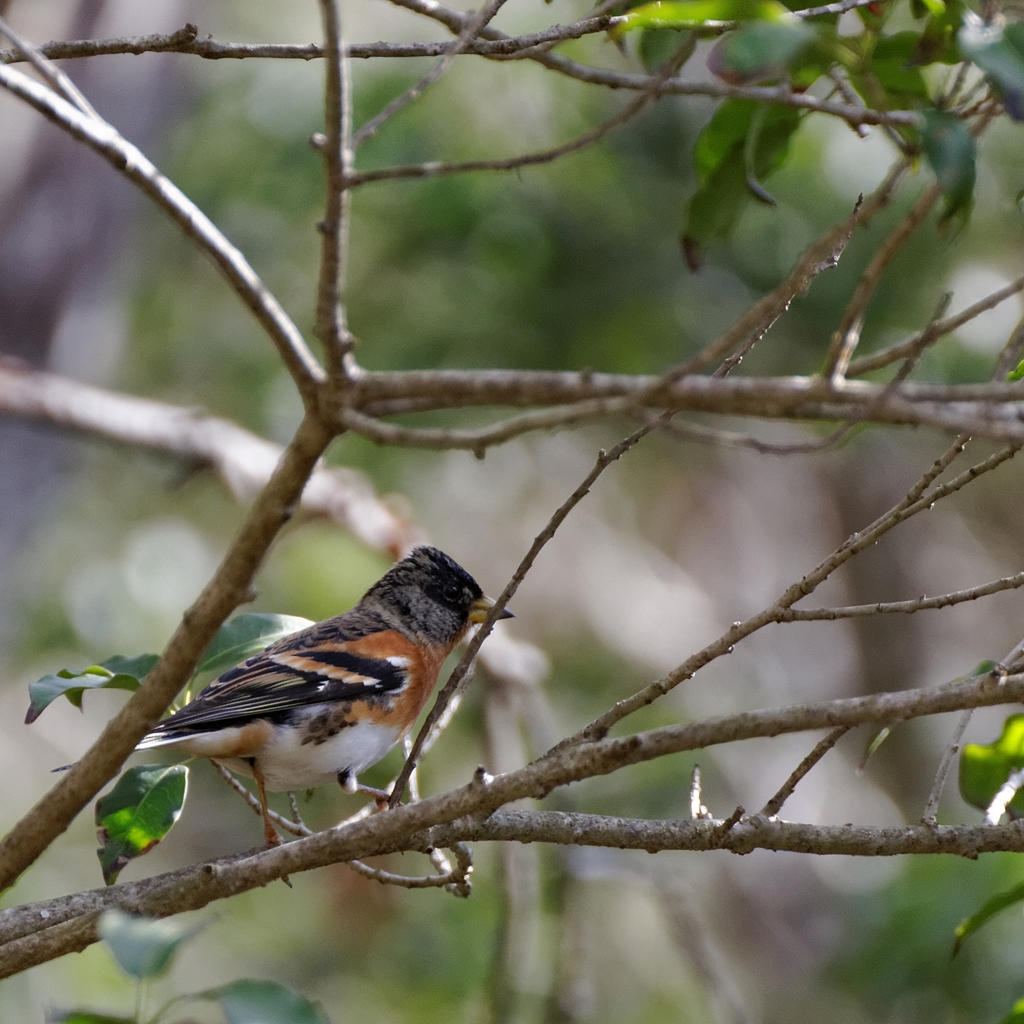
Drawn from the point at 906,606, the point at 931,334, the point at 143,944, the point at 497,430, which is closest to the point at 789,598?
the point at 906,606

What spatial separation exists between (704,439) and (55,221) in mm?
7771

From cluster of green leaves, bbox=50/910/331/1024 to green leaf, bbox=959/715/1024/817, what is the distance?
65.6 inches

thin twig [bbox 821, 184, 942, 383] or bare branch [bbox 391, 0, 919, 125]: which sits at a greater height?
bare branch [bbox 391, 0, 919, 125]

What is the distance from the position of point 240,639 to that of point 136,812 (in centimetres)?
56

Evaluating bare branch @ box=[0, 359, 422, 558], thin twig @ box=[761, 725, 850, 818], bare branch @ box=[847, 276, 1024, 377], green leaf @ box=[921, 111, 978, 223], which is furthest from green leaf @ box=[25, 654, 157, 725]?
bare branch @ box=[0, 359, 422, 558]

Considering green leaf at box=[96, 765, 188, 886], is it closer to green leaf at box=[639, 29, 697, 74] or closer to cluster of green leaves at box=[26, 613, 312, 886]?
cluster of green leaves at box=[26, 613, 312, 886]

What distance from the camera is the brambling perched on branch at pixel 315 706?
3551mm

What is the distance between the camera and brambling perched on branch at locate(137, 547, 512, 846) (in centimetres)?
355

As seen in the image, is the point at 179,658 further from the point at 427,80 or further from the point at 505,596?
the point at 427,80

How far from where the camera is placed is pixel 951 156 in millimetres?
1721

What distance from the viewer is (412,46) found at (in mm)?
2701

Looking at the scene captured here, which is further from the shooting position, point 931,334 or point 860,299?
point 931,334

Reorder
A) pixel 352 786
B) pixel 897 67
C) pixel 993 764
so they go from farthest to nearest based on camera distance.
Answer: pixel 352 786 → pixel 993 764 → pixel 897 67

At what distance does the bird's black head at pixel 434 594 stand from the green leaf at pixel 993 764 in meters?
2.56
